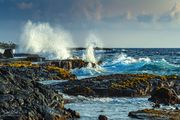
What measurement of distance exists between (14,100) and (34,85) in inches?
151

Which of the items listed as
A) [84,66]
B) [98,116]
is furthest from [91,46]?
[98,116]

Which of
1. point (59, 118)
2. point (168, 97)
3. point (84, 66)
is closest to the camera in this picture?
point (59, 118)

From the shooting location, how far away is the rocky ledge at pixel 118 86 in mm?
38125

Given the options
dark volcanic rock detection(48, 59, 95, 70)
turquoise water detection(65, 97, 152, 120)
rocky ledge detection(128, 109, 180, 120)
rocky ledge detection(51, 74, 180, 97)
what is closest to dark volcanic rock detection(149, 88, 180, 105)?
turquoise water detection(65, 97, 152, 120)

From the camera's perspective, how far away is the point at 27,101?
1051 inches

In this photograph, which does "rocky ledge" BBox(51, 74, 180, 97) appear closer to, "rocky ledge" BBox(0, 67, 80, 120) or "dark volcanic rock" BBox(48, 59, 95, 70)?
"rocky ledge" BBox(0, 67, 80, 120)

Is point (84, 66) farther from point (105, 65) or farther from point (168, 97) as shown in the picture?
point (168, 97)

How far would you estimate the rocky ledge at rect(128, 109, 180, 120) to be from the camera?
2709 cm

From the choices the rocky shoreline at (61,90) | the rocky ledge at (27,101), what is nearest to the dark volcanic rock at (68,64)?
the rocky shoreline at (61,90)

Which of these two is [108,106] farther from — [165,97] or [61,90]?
[61,90]

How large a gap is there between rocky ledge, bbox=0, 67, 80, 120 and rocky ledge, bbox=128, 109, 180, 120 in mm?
3290

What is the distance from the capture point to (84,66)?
69688mm

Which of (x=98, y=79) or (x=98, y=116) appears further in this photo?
(x=98, y=79)

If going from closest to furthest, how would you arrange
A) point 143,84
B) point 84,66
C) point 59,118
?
point 59,118 < point 143,84 < point 84,66
